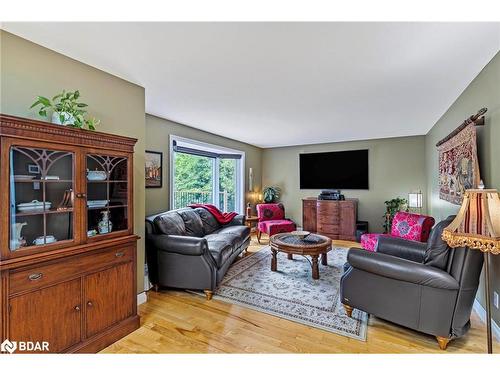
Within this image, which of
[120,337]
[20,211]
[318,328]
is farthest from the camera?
[318,328]

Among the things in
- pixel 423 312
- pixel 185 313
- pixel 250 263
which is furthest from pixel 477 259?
pixel 250 263

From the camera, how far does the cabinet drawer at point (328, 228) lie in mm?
5316

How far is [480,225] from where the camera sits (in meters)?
1.54

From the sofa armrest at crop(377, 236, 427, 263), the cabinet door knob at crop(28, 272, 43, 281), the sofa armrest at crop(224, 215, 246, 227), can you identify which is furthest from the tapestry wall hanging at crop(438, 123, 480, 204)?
the cabinet door knob at crop(28, 272, 43, 281)

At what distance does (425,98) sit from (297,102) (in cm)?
151

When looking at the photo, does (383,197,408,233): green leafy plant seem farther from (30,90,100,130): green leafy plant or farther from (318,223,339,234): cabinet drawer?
(30,90,100,130): green leafy plant

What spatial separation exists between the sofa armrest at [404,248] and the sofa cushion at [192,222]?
2442 mm

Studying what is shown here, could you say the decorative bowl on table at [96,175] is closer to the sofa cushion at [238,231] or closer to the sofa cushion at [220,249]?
the sofa cushion at [220,249]

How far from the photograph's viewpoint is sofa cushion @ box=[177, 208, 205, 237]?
11.4ft

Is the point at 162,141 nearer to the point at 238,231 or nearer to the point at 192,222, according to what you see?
the point at 192,222

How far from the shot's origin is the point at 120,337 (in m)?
1.96

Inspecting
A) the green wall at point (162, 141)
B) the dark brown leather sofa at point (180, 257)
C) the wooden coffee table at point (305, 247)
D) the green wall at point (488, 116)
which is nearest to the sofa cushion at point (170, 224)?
the dark brown leather sofa at point (180, 257)

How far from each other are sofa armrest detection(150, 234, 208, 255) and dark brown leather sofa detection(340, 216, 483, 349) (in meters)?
1.51
